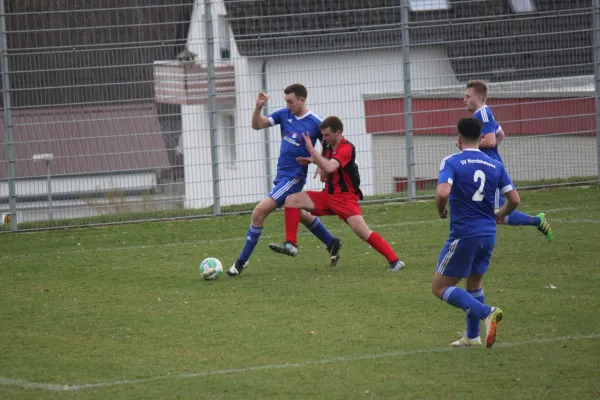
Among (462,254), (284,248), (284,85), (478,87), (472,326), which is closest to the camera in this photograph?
(462,254)

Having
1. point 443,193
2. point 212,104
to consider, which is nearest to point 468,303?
point 443,193

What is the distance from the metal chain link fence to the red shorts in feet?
16.9

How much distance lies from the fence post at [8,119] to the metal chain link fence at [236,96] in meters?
0.02

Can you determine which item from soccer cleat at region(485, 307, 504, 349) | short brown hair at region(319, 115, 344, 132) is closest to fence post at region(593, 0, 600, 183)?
short brown hair at region(319, 115, 344, 132)

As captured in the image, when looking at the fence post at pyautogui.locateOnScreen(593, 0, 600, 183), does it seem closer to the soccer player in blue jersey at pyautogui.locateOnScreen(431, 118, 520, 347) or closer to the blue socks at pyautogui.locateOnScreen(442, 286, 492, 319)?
the soccer player in blue jersey at pyautogui.locateOnScreen(431, 118, 520, 347)

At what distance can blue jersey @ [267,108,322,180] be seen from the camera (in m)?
10.7

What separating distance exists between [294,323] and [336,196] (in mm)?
2505

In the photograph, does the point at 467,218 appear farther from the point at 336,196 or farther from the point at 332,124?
the point at 336,196

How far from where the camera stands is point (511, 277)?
9.61m

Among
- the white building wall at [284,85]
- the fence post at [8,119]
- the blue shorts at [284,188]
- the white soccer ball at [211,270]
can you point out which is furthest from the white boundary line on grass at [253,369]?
the white building wall at [284,85]

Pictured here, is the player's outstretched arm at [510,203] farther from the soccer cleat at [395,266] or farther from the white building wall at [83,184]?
the white building wall at [83,184]

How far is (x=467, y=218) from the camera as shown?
6996 mm

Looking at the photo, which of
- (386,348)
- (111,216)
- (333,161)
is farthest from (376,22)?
(386,348)

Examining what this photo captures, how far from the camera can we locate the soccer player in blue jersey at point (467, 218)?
6926mm
